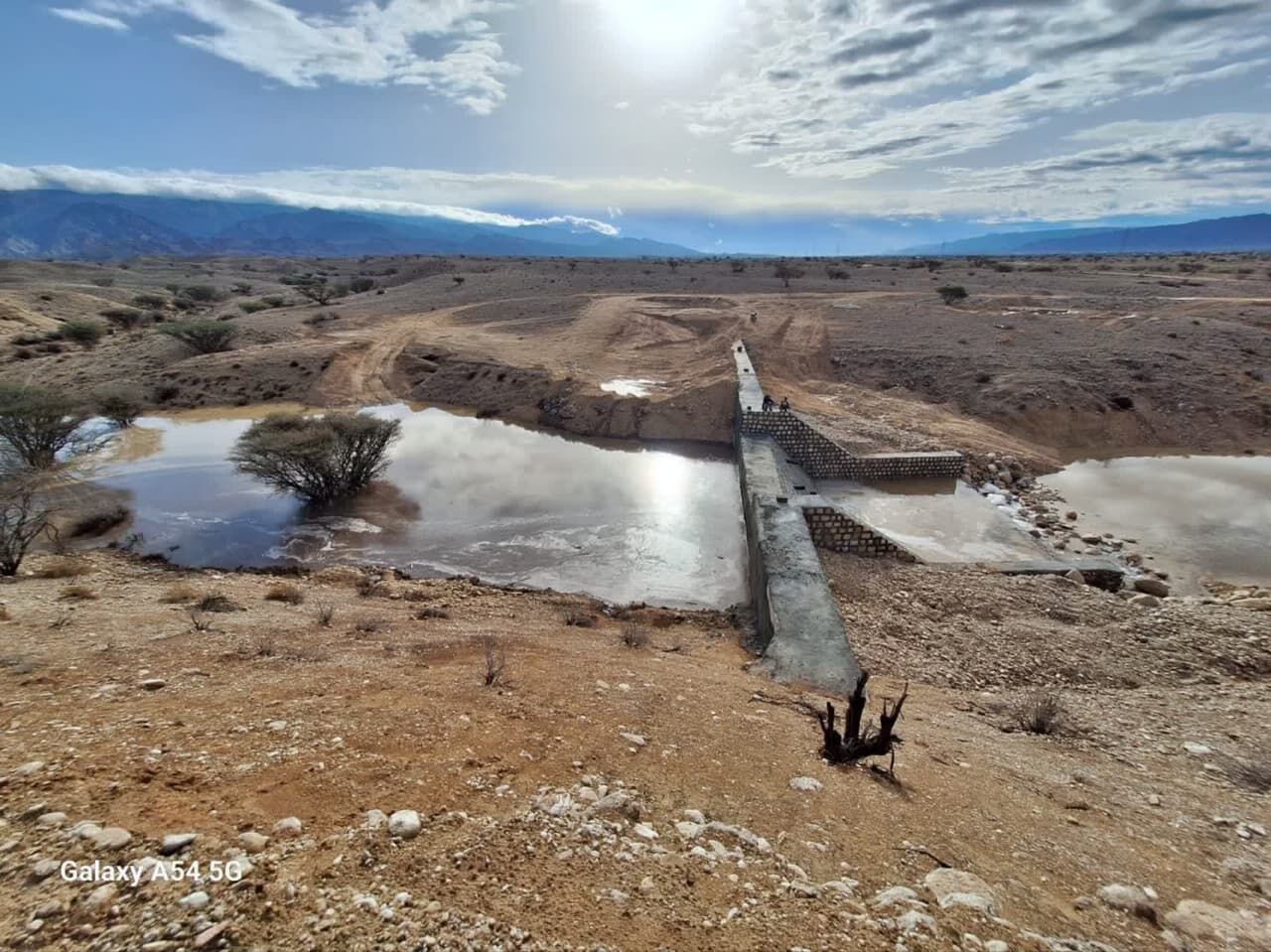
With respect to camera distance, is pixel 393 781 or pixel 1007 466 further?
pixel 1007 466

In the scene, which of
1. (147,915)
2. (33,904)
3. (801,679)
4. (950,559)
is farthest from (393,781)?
(950,559)

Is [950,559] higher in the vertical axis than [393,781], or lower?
lower

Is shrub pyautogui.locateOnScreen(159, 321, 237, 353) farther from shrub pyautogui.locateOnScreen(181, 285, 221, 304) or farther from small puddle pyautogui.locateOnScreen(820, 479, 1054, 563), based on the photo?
small puddle pyautogui.locateOnScreen(820, 479, 1054, 563)

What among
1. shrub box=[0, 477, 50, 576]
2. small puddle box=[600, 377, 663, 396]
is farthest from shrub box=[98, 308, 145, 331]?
small puddle box=[600, 377, 663, 396]

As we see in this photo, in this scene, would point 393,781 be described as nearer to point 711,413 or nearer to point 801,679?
point 801,679

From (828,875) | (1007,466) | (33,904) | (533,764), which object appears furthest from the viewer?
(1007,466)
